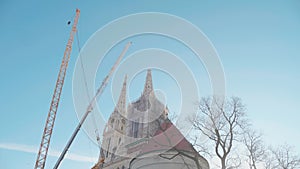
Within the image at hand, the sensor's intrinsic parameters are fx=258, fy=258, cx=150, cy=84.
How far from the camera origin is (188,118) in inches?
886

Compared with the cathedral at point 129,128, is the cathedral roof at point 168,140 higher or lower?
lower

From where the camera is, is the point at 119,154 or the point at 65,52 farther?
the point at 119,154

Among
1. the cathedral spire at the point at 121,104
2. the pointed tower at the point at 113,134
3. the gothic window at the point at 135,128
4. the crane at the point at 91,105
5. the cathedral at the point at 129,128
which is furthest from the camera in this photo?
the cathedral spire at the point at 121,104

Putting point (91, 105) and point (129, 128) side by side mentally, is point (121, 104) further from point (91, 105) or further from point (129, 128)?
point (91, 105)

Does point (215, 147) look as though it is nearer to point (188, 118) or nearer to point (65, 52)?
point (188, 118)

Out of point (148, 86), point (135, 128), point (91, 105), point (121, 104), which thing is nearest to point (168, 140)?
point (91, 105)

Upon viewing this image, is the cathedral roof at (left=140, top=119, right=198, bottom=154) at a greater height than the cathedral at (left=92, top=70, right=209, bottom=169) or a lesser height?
lesser

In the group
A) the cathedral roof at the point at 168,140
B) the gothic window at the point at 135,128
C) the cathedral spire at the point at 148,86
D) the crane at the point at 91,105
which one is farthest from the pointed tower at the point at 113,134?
the cathedral roof at the point at 168,140

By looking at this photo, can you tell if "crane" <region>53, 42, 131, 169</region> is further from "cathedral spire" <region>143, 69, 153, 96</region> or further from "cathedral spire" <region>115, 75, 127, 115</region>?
"cathedral spire" <region>115, 75, 127, 115</region>

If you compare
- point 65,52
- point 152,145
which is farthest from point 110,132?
point 152,145

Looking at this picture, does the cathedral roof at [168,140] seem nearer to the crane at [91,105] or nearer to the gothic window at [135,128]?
the crane at [91,105]

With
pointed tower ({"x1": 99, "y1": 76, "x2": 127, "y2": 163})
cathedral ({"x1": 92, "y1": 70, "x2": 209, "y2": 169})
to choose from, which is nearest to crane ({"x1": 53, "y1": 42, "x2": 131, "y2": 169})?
cathedral ({"x1": 92, "y1": 70, "x2": 209, "y2": 169})

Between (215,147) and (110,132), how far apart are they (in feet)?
156

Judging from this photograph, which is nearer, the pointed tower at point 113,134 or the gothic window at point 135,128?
the gothic window at point 135,128
